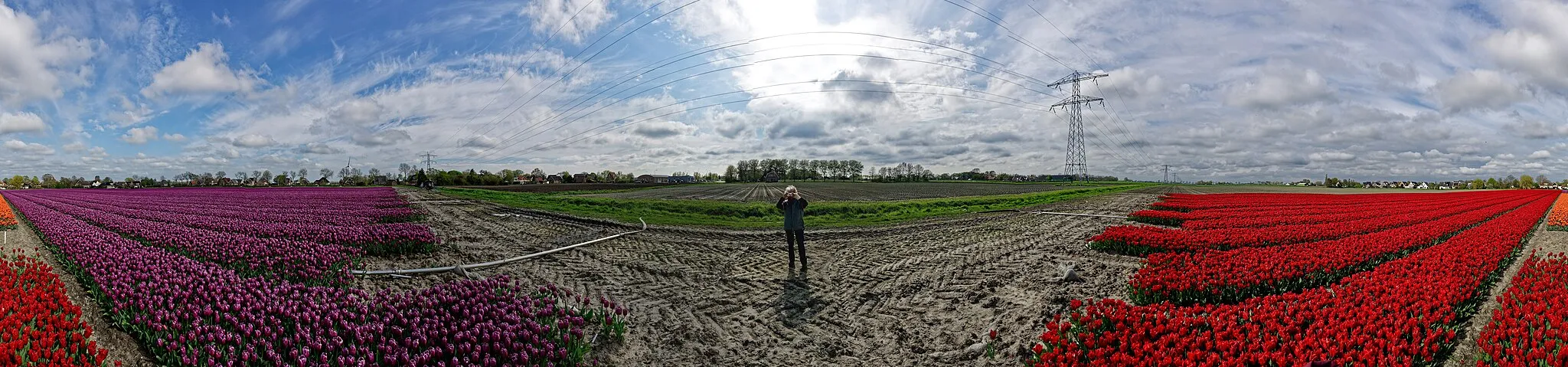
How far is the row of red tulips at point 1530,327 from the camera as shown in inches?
205

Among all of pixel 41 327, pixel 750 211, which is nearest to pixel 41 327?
pixel 41 327

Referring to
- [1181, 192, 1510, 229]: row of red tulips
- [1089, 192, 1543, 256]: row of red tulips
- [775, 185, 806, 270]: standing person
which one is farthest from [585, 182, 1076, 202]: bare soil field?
[775, 185, 806, 270]: standing person

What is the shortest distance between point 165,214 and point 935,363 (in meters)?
30.6

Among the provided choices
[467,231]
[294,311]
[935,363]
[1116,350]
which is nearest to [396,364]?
[294,311]

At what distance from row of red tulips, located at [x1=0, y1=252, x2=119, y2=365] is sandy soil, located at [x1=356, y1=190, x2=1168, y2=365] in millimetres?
3386

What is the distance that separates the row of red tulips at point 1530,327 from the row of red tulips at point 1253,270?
Result: 189 cm

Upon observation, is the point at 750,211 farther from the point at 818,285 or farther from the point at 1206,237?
the point at 1206,237

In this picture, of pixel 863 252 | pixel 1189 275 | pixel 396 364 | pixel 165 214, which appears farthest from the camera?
pixel 165 214

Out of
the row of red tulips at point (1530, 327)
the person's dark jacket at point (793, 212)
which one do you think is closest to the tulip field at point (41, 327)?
the person's dark jacket at point (793, 212)

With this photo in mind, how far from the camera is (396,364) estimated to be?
5.45m

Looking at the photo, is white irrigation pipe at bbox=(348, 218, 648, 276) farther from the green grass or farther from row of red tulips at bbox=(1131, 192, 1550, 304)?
row of red tulips at bbox=(1131, 192, 1550, 304)

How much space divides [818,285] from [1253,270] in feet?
22.5

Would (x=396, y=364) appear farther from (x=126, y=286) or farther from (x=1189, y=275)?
(x=1189, y=275)

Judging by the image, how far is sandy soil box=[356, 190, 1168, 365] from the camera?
22.4 ft
